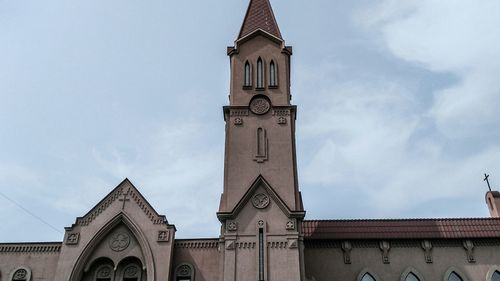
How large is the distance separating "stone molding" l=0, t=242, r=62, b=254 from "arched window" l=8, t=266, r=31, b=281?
102cm

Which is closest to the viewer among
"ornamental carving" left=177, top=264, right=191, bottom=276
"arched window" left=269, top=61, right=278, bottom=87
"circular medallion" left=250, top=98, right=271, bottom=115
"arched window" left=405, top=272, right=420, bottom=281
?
"ornamental carving" left=177, top=264, right=191, bottom=276

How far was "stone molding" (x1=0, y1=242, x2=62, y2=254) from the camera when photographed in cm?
2930

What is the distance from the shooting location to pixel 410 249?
30.4 m

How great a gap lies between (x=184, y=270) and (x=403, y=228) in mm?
13486

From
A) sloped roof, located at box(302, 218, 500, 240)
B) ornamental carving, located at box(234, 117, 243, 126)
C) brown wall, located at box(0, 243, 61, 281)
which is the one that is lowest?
brown wall, located at box(0, 243, 61, 281)

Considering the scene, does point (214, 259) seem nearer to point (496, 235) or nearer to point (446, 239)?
point (446, 239)

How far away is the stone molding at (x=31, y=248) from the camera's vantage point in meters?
29.3

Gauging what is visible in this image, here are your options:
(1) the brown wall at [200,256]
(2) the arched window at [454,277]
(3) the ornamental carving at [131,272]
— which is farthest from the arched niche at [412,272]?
(3) the ornamental carving at [131,272]

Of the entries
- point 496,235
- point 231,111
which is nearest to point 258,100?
point 231,111

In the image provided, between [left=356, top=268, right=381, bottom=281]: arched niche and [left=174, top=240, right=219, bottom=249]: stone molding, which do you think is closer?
[left=174, top=240, right=219, bottom=249]: stone molding

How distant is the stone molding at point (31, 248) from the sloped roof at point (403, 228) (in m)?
14.8

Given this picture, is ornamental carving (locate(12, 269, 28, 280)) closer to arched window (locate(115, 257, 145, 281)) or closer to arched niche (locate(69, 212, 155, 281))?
arched niche (locate(69, 212, 155, 281))

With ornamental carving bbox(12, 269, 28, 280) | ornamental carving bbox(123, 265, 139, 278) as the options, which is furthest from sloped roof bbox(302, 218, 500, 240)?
ornamental carving bbox(12, 269, 28, 280)

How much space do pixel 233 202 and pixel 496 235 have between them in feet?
52.3
